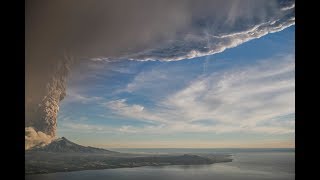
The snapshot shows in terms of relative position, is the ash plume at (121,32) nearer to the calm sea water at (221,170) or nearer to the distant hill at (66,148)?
the distant hill at (66,148)

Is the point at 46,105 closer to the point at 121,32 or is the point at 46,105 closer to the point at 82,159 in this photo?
the point at 82,159

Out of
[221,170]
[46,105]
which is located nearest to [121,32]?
[46,105]

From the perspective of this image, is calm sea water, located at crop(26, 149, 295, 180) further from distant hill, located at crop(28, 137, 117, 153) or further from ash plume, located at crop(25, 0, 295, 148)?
ash plume, located at crop(25, 0, 295, 148)

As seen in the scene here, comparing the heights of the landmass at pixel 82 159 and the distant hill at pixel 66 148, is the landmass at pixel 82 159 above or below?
below

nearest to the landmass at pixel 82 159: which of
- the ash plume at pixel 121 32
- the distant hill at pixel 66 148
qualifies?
the distant hill at pixel 66 148

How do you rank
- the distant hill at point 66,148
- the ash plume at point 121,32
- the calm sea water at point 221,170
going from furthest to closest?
the distant hill at point 66,148 < the ash plume at point 121,32 < the calm sea water at point 221,170
